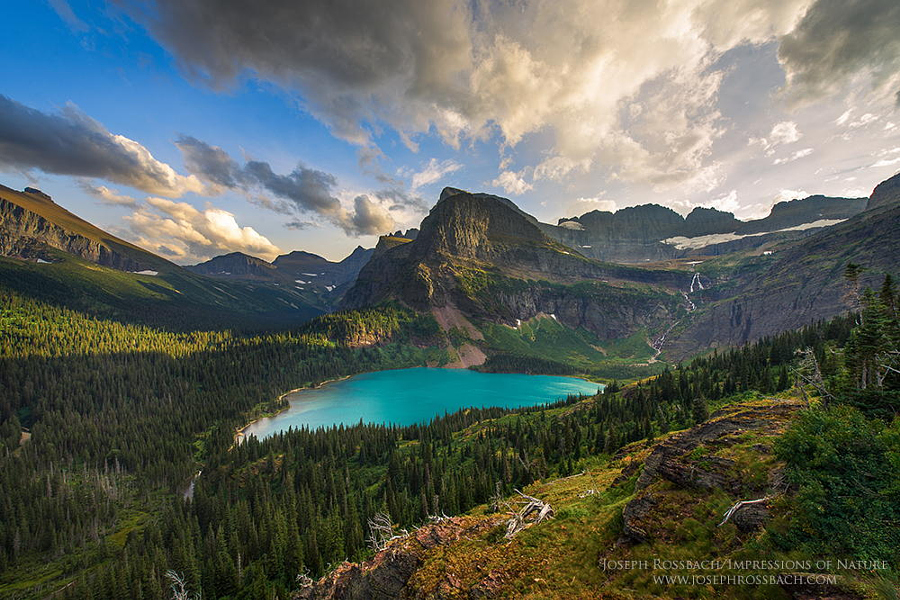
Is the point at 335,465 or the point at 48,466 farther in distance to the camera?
the point at 48,466

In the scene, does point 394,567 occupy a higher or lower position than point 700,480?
lower

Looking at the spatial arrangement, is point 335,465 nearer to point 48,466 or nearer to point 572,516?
point 572,516

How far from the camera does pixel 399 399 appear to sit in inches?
6398

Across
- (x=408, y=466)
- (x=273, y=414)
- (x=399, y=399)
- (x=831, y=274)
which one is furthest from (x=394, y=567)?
(x=831, y=274)

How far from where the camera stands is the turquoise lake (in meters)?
132

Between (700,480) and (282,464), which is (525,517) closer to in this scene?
(700,480)

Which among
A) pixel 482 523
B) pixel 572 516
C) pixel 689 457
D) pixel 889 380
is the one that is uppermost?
pixel 889 380

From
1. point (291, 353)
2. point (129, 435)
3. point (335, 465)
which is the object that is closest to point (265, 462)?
point (335, 465)

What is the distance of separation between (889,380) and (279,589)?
6710cm

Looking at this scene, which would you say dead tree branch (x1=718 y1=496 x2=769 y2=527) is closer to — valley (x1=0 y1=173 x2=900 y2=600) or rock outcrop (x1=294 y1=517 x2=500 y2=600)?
valley (x1=0 y1=173 x2=900 y2=600)

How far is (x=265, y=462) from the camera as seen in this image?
287ft

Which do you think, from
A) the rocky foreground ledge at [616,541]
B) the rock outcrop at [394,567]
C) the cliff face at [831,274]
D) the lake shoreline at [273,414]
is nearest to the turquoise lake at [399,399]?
the lake shoreline at [273,414]

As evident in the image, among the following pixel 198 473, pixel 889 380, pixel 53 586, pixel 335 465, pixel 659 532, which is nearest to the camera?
pixel 659 532

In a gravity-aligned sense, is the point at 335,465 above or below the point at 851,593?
below
